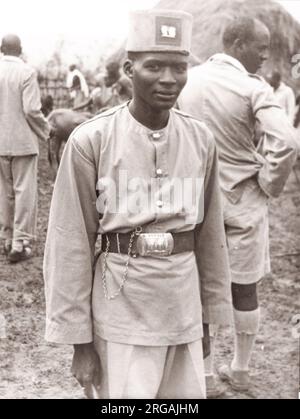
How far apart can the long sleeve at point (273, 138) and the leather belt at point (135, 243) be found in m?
0.89

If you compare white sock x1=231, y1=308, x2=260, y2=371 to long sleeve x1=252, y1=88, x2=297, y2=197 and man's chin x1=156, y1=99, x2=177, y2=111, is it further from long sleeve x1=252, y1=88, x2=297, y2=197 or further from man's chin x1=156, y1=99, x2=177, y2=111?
man's chin x1=156, y1=99, x2=177, y2=111

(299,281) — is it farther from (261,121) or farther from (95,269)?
(95,269)

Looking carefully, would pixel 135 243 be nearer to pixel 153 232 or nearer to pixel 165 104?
pixel 153 232

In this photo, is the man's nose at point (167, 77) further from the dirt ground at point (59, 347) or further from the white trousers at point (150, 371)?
the dirt ground at point (59, 347)

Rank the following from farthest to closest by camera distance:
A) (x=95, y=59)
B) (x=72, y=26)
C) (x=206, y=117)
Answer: (x=95, y=59), (x=72, y=26), (x=206, y=117)

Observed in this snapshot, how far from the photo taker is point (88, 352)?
6.49 feet

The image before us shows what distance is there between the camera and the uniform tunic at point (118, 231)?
192cm

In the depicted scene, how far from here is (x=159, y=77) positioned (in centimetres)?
188

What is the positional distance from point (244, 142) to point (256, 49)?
388 millimetres

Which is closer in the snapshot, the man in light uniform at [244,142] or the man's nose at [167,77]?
the man's nose at [167,77]

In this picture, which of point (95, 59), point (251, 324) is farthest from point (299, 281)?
point (95, 59)

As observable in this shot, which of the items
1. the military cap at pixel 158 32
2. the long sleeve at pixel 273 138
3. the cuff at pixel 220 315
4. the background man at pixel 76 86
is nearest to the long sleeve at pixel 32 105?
the long sleeve at pixel 273 138
